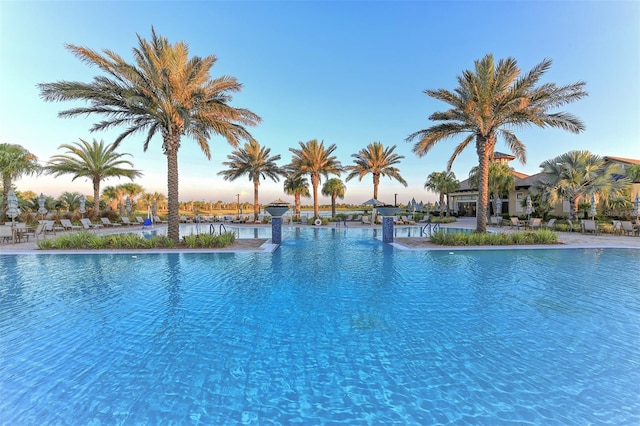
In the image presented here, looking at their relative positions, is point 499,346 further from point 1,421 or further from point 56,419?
point 1,421

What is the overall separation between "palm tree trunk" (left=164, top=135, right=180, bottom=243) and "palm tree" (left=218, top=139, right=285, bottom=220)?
1479 cm

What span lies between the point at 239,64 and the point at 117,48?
8.50m

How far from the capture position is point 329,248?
14.2m

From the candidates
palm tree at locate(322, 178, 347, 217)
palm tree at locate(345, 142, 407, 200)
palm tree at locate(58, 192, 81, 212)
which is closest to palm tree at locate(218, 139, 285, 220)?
palm tree at locate(322, 178, 347, 217)

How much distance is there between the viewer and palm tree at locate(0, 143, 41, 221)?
69.0 feet

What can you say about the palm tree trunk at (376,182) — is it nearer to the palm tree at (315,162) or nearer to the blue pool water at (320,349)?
the palm tree at (315,162)

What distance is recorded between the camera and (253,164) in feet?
93.2

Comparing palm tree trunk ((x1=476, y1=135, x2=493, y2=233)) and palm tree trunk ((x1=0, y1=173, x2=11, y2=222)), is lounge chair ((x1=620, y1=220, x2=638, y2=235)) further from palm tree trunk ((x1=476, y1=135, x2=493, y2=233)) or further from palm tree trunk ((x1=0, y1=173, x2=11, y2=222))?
palm tree trunk ((x1=0, y1=173, x2=11, y2=222))

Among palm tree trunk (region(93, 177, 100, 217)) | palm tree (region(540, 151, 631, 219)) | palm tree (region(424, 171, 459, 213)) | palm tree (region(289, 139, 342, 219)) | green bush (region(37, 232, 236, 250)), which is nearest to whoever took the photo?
green bush (region(37, 232, 236, 250))

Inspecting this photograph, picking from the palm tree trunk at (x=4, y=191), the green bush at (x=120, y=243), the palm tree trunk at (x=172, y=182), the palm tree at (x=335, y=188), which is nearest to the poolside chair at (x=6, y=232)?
the green bush at (x=120, y=243)

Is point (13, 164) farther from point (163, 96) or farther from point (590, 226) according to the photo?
point (590, 226)

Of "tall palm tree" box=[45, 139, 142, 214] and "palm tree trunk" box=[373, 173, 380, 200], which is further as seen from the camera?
"palm tree trunk" box=[373, 173, 380, 200]

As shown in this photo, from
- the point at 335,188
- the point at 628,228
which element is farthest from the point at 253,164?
the point at 628,228

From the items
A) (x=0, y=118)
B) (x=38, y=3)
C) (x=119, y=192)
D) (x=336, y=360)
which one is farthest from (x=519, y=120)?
(x=119, y=192)
